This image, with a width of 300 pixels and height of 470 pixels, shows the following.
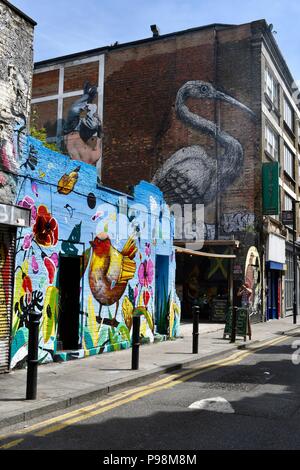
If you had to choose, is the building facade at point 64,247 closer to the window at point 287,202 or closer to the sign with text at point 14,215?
the sign with text at point 14,215

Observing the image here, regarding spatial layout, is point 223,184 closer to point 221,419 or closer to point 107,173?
point 107,173

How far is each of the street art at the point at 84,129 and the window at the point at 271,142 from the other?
9.15 metres

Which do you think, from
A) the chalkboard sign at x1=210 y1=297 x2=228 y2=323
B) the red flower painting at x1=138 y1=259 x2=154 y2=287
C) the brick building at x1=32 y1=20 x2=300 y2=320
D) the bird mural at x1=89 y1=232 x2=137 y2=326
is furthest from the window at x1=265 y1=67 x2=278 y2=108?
the bird mural at x1=89 y1=232 x2=137 y2=326

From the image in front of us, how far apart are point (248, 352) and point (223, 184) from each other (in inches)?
512

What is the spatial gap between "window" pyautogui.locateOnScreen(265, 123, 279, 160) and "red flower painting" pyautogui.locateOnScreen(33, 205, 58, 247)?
18.1 metres

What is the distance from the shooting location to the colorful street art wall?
9.65m

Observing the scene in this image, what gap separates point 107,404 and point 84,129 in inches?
924

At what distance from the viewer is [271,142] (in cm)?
2742

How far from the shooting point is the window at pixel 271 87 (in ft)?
86.5

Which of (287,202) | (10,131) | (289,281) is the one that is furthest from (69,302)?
(289,281)

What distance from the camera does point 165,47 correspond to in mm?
27328

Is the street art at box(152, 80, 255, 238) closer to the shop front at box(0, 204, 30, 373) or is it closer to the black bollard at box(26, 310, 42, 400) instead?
the shop front at box(0, 204, 30, 373)

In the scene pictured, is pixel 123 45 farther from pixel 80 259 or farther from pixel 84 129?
pixel 80 259
